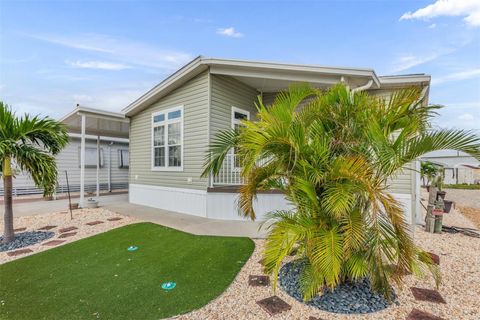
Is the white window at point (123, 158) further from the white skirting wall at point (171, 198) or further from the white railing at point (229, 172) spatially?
the white railing at point (229, 172)

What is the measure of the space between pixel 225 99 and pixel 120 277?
16.4ft

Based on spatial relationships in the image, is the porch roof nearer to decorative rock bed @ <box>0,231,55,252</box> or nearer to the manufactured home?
the manufactured home

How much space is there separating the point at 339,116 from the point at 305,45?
25.7 ft

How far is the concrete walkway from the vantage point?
16.6ft

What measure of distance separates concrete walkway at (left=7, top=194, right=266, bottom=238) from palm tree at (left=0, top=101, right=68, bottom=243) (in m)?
2.60

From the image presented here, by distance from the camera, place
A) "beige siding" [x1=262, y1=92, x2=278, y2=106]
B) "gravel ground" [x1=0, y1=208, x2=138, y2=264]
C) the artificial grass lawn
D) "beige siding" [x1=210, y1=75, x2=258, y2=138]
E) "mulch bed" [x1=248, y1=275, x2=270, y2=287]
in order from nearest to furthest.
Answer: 1. the artificial grass lawn
2. "mulch bed" [x1=248, y1=275, x2=270, y2=287]
3. "gravel ground" [x1=0, y1=208, x2=138, y2=264]
4. "beige siding" [x1=210, y1=75, x2=258, y2=138]
5. "beige siding" [x1=262, y1=92, x2=278, y2=106]

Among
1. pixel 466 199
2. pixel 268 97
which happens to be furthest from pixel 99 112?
pixel 466 199

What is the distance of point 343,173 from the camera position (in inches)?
83.7

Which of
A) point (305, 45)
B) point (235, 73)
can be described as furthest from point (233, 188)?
point (305, 45)

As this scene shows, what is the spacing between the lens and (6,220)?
4562mm

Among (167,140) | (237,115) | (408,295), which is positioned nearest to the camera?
(408,295)

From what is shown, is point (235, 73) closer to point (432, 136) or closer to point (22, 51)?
point (432, 136)

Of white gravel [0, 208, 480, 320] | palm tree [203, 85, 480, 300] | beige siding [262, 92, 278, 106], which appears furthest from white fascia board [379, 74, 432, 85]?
palm tree [203, 85, 480, 300]

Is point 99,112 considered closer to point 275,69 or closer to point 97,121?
point 97,121
